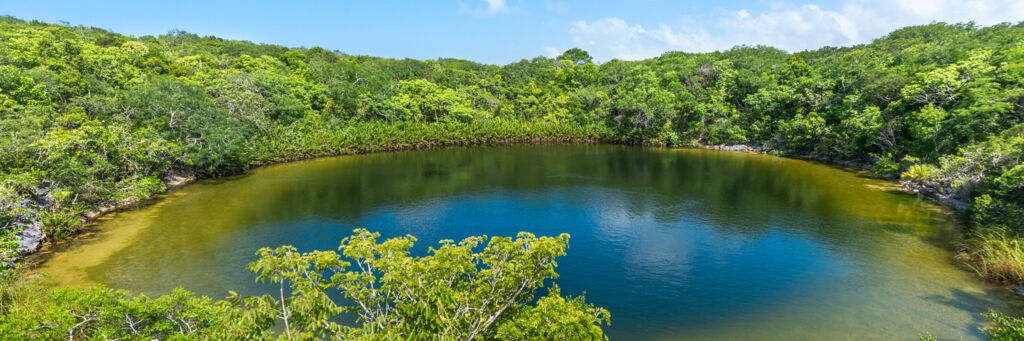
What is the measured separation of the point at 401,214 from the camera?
78.3ft

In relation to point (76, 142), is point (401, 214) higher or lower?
lower

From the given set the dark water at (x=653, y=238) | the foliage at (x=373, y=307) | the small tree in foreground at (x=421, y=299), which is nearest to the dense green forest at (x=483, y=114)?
the foliage at (x=373, y=307)

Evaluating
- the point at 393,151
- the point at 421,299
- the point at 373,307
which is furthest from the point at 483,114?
the point at 421,299

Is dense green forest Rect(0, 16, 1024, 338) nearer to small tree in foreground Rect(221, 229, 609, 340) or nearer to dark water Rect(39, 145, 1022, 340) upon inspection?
small tree in foreground Rect(221, 229, 609, 340)

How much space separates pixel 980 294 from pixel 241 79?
163ft

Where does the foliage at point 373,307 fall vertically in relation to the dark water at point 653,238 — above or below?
above

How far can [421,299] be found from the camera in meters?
6.96

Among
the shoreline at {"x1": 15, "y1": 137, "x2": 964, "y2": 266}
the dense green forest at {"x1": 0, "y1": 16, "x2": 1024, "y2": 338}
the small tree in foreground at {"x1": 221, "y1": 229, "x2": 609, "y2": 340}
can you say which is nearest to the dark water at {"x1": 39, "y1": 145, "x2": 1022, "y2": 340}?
the shoreline at {"x1": 15, "y1": 137, "x2": 964, "y2": 266}

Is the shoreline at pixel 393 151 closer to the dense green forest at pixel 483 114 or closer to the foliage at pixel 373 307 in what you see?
the dense green forest at pixel 483 114

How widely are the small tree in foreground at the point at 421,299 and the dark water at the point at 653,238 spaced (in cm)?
501

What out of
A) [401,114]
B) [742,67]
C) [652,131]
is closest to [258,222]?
[401,114]

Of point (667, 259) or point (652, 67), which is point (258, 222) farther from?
point (652, 67)

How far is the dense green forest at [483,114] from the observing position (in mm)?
18859

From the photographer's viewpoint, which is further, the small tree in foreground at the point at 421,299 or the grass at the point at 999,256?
the grass at the point at 999,256
